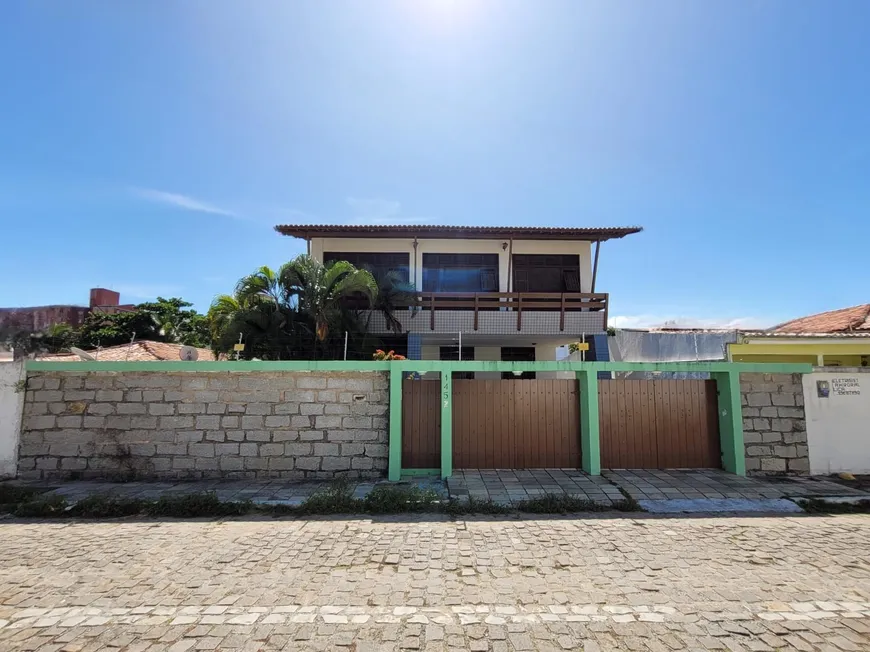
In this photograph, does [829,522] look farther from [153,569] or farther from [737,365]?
[153,569]

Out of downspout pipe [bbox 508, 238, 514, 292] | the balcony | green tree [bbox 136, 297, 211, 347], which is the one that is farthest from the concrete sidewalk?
green tree [bbox 136, 297, 211, 347]

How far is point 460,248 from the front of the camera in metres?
14.9

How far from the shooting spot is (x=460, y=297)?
13602mm

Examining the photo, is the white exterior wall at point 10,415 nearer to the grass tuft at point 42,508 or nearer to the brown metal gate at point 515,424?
the grass tuft at point 42,508

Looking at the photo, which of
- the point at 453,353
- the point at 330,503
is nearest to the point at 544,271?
the point at 453,353

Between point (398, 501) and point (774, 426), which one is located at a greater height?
point (774, 426)

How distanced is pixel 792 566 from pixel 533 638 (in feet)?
9.70

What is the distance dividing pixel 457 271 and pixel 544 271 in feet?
9.79

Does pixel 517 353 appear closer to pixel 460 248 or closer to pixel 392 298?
pixel 460 248

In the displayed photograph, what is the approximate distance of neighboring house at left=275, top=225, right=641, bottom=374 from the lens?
44.4 feet

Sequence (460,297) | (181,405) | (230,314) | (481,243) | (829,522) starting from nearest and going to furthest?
(829,522) < (181,405) < (230,314) < (460,297) < (481,243)

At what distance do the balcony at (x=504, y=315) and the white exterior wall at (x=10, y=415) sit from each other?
856 cm

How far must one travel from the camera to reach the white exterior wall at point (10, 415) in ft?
24.3

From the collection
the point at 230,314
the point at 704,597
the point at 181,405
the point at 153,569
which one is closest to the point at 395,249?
the point at 230,314
